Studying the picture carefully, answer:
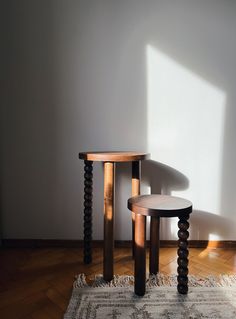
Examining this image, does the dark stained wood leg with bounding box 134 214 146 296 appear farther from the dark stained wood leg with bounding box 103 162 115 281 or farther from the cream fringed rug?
the dark stained wood leg with bounding box 103 162 115 281

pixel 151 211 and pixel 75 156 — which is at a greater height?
pixel 75 156

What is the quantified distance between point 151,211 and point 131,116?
72 cm

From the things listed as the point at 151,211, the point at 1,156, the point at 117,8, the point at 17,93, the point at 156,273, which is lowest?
the point at 156,273

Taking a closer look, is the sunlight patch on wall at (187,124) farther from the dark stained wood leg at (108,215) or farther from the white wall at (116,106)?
the dark stained wood leg at (108,215)

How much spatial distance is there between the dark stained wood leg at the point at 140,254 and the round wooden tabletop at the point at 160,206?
47mm

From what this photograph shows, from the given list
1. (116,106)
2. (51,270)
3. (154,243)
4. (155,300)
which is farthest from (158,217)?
(116,106)

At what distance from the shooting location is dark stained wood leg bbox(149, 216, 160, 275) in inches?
47.1

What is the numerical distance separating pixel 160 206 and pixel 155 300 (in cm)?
39

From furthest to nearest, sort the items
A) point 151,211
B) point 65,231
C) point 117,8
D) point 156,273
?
point 65,231 < point 117,8 < point 156,273 < point 151,211

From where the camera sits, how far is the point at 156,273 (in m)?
1.24

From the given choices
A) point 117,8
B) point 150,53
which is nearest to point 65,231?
point 150,53

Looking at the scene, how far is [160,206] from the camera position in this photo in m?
1.01

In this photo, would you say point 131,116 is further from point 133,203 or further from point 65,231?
point 65,231

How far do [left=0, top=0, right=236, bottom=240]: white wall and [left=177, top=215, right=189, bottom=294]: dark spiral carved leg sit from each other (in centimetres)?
52
